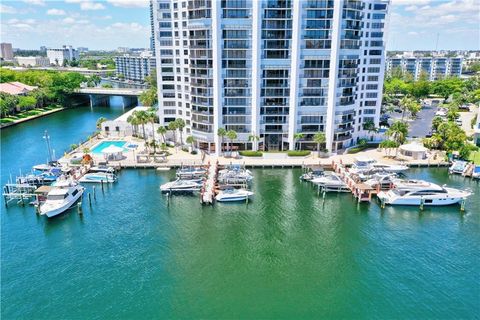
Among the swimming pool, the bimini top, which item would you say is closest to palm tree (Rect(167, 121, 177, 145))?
the swimming pool

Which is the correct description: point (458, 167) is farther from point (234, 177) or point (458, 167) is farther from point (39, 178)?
point (39, 178)

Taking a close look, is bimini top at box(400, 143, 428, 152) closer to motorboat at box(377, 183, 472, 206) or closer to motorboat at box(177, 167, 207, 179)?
motorboat at box(377, 183, 472, 206)

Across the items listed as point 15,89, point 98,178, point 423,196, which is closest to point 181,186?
point 98,178

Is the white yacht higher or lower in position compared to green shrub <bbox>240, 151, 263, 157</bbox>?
lower

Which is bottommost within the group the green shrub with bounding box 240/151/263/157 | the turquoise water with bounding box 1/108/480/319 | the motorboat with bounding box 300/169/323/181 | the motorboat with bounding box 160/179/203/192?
the turquoise water with bounding box 1/108/480/319

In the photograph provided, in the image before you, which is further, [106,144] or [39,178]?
[106,144]

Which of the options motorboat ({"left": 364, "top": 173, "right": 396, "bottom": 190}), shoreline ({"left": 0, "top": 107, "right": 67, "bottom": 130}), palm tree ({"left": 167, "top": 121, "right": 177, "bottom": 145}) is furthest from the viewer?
shoreline ({"left": 0, "top": 107, "right": 67, "bottom": 130})

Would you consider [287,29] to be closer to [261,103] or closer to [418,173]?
[261,103]

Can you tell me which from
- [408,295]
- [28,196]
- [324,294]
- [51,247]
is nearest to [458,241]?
[408,295]
